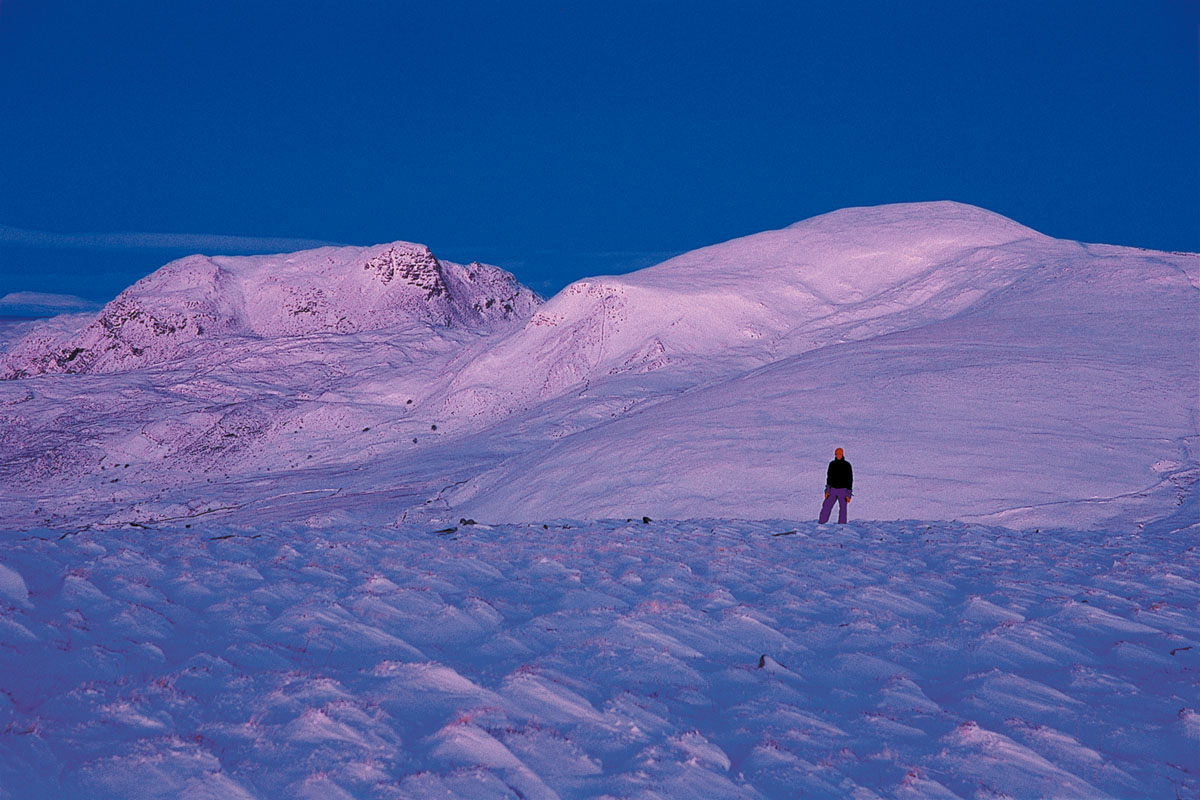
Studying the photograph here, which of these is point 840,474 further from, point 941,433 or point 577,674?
point 577,674

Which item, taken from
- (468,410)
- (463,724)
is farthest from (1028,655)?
(468,410)

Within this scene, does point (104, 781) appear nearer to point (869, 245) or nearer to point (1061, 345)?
point (1061, 345)

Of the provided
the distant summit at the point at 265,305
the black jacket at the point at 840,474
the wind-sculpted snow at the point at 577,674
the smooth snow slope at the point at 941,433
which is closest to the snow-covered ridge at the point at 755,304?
the smooth snow slope at the point at 941,433

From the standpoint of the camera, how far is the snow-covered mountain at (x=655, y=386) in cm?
1875

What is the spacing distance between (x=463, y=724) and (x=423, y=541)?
19.6 ft

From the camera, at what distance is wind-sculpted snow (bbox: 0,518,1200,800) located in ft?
14.6

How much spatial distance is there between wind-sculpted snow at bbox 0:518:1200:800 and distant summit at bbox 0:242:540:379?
178 feet

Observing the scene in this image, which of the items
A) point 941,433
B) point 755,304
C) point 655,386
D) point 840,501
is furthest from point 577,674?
point 755,304

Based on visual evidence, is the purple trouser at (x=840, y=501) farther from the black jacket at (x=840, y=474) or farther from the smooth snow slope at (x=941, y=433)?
the smooth snow slope at (x=941, y=433)

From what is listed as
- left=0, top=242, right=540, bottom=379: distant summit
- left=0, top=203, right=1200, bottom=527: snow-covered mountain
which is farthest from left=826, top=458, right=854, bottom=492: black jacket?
left=0, top=242, right=540, bottom=379: distant summit

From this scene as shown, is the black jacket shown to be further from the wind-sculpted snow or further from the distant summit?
the distant summit

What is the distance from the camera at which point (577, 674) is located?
594 cm

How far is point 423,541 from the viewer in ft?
34.8

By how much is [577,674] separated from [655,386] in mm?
28862
